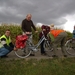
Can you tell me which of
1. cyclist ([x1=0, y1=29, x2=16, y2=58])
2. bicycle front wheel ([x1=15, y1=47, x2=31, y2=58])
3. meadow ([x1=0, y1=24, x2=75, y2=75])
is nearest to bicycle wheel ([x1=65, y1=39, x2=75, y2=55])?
meadow ([x1=0, y1=24, x2=75, y2=75])

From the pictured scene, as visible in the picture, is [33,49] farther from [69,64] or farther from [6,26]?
[6,26]

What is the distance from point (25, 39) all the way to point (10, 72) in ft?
8.29

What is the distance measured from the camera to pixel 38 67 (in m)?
8.47

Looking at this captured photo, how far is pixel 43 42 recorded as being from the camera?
1104 centimetres

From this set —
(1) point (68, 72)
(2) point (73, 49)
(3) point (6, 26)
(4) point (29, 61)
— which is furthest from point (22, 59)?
(3) point (6, 26)

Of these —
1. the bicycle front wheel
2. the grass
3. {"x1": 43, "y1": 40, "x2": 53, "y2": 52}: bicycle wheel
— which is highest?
{"x1": 43, "y1": 40, "x2": 53, "y2": 52}: bicycle wheel

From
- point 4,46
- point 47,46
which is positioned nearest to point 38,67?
point 4,46

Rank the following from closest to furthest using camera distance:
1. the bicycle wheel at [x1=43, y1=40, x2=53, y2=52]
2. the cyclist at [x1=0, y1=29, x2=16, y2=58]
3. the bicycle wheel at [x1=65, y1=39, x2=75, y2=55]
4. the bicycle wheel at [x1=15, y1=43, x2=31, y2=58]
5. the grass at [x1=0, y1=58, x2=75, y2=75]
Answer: the grass at [x1=0, y1=58, x2=75, y2=75] < the cyclist at [x1=0, y1=29, x2=16, y2=58] < the bicycle wheel at [x1=15, y1=43, x2=31, y2=58] < the bicycle wheel at [x1=43, y1=40, x2=53, y2=52] < the bicycle wheel at [x1=65, y1=39, x2=75, y2=55]

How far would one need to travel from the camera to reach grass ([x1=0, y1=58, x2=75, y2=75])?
26.0ft

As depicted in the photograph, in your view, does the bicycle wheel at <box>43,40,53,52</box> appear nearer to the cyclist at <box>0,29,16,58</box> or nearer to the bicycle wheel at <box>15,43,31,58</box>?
the bicycle wheel at <box>15,43,31,58</box>

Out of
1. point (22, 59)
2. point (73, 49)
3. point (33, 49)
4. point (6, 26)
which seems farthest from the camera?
point (6, 26)

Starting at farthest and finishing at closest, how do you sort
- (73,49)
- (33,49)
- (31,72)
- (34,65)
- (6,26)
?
(6,26) → (73,49) → (33,49) → (34,65) → (31,72)

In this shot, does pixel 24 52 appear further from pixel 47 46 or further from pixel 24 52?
pixel 47 46

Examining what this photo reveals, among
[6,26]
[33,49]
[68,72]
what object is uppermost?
[6,26]
